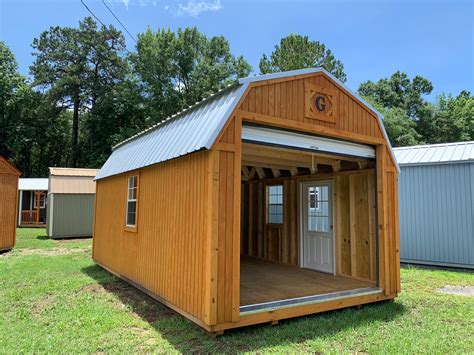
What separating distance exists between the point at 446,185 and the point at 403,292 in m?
4.09

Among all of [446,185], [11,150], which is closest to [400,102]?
[446,185]

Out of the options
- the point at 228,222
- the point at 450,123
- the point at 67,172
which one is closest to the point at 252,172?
the point at 228,222

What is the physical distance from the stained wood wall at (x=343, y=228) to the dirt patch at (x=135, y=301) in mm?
3640

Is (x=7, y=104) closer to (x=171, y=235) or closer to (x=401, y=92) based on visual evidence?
(x=171, y=235)

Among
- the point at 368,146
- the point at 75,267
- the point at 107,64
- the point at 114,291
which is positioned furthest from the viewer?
the point at 107,64

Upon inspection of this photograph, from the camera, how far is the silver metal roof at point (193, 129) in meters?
4.10

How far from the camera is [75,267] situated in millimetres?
8719

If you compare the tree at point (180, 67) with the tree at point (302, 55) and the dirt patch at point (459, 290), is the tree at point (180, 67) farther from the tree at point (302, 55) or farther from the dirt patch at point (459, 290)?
the dirt patch at point (459, 290)

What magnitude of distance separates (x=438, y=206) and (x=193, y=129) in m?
7.53

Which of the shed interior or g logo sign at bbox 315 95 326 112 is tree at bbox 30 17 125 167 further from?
g logo sign at bbox 315 95 326 112

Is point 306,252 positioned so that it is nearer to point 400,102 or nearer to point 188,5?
point 188,5

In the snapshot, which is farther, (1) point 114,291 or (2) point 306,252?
(2) point 306,252

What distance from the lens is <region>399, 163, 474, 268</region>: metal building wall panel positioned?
8.65m

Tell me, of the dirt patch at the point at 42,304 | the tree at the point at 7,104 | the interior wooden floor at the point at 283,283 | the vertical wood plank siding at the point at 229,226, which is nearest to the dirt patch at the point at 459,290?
the interior wooden floor at the point at 283,283
